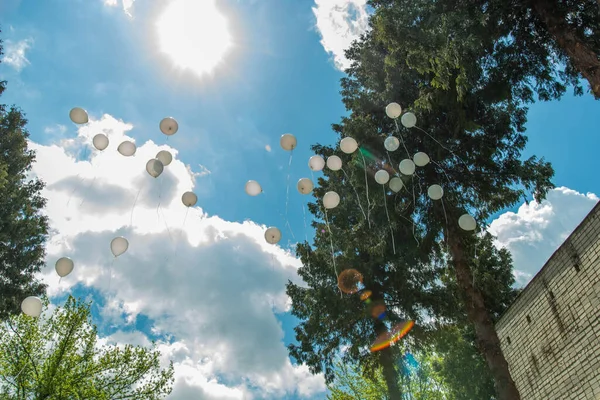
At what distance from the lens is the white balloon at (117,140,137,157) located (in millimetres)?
7102

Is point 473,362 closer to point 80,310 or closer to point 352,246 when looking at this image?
point 352,246

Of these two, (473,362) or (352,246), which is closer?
(352,246)

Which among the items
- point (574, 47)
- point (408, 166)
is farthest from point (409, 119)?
point (574, 47)

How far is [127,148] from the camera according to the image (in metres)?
7.16

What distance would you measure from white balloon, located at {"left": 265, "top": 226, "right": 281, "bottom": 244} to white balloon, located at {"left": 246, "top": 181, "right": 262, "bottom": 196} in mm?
770

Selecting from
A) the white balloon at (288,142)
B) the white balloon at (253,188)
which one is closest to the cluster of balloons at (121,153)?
the white balloon at (253,188)

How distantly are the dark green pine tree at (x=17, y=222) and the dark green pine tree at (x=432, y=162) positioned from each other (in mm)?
10401

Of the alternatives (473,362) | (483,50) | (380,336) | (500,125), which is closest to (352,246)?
(380,336)

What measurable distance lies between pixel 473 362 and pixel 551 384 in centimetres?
1021

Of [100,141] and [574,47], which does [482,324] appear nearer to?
[574,47]

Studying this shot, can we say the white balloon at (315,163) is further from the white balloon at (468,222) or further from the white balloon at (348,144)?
the white balloon at (468,222)

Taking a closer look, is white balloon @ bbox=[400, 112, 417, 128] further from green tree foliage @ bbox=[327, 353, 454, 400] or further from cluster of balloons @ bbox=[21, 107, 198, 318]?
green tree foliage @ bbox=[327, 353, 454, 400]

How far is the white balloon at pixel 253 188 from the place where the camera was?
23.8 ft

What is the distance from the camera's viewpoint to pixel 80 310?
14.4 metres
